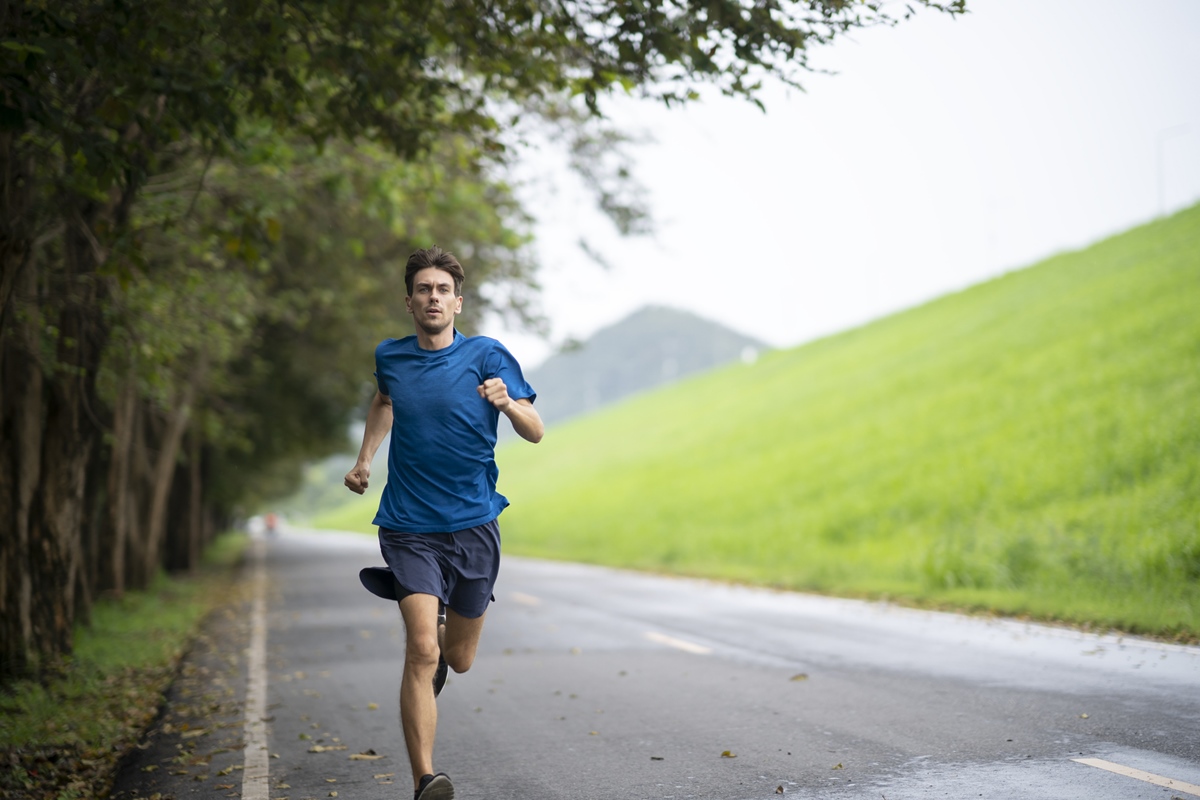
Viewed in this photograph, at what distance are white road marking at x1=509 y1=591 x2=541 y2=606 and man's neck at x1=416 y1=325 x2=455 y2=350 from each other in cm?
1131

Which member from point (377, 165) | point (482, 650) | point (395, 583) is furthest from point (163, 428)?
point (395, 583)

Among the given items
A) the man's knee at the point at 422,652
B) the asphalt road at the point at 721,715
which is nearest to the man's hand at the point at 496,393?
the man's knee at the point at 422,652

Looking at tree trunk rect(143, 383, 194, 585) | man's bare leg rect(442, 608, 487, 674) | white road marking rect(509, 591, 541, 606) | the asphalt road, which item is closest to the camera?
man's bare leg rect(442, 608, 487, 674)

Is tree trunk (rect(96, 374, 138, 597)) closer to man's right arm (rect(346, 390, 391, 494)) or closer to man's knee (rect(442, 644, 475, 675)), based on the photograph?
man's right arm (rect(346, 390, 391, 494))

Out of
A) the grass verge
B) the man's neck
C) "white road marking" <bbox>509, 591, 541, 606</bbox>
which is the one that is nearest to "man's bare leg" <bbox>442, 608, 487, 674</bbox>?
the man's neck

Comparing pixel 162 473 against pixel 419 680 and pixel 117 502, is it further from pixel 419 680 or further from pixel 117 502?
pixel 419 680

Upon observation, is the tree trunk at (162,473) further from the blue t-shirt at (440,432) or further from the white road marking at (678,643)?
the blue t-shirt at (440,432)

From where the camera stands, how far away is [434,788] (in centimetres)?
472

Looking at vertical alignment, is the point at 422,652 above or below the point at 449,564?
below

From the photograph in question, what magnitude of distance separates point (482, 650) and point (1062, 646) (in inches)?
197

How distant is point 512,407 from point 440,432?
1.07ft

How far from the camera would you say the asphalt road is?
18.8ft

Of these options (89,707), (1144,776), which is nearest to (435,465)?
(1144,776)

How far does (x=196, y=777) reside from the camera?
6.32 m
